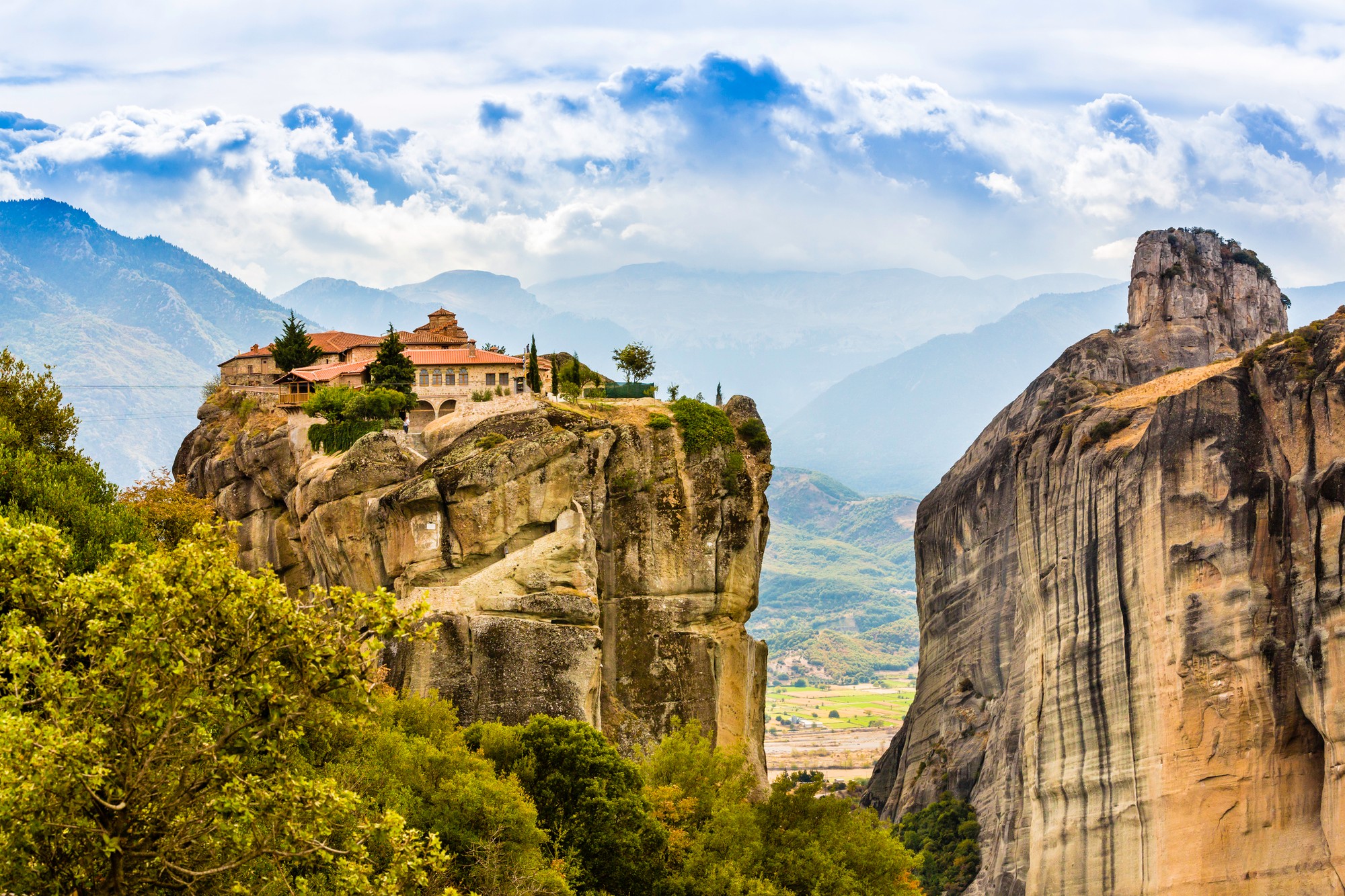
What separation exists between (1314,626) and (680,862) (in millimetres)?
34052

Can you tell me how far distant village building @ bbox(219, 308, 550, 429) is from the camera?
8294 centimetres

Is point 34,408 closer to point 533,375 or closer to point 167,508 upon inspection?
point 167,508

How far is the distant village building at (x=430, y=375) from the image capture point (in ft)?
272

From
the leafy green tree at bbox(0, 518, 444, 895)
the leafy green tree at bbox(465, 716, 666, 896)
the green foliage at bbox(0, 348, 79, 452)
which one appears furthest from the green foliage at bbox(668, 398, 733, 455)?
the leafy green tree at bbox(0, 518, 444, 895)

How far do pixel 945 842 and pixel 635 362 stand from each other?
45.3 metres

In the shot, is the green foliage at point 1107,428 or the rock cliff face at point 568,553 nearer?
the rock cliff face at point 568,553

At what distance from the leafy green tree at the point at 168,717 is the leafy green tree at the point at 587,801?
21.5m

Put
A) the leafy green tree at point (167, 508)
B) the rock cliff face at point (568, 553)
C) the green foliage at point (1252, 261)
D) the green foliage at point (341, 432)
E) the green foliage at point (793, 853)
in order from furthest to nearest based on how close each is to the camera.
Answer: the green foliage at point (1252, 261) < the green foliage at point (341, 432) < the leafy green tree at point (167, 508) < the rock cliff face at point (568, 553) < the green foliage at point (793, 853)

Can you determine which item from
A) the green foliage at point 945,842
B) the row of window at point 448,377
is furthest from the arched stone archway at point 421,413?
the green foliage at point 945,842

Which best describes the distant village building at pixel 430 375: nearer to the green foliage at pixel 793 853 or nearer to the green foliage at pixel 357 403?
the green foliage at pixel 357 403

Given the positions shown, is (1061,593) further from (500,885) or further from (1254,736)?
(500,885)

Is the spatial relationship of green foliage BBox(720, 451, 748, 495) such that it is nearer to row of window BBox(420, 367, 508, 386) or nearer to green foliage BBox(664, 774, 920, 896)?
row of window BBox(420, 367, 508, 386)

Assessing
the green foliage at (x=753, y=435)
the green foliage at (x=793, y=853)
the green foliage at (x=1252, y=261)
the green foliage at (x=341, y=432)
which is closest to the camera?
the green foliage at (x=793, y=853)

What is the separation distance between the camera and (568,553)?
6662 cm
